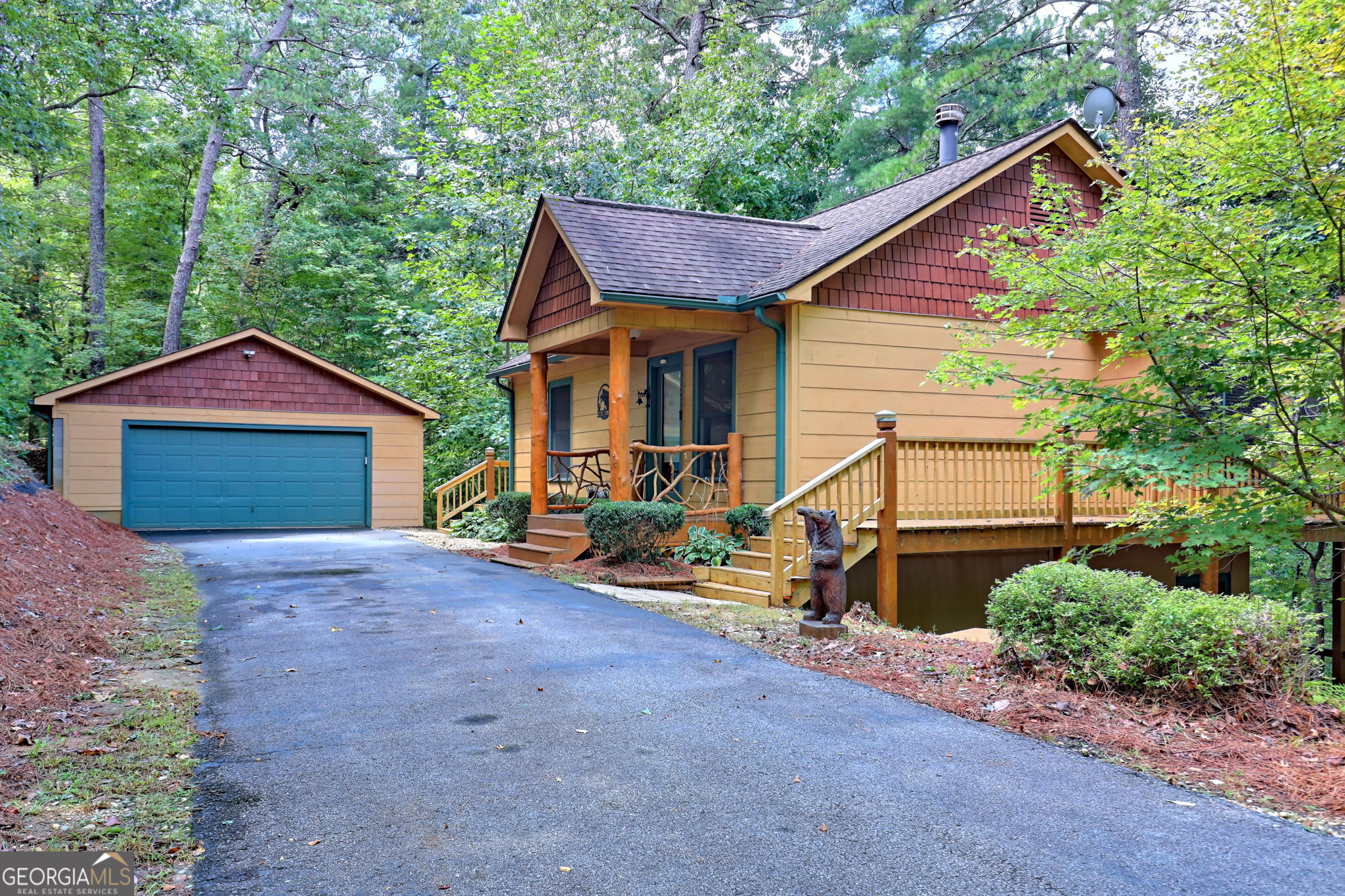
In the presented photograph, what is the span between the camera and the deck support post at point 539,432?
12.7 meters

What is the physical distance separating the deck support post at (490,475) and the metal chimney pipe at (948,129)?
33.6ft

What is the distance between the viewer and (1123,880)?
302cm

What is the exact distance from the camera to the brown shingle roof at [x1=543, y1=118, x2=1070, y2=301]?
34.7ft

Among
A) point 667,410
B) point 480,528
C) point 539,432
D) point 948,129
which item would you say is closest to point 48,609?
point 539,432

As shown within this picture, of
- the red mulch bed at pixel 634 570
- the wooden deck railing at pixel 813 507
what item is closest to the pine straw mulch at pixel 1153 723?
the wooden deck railing at pixel 813 507

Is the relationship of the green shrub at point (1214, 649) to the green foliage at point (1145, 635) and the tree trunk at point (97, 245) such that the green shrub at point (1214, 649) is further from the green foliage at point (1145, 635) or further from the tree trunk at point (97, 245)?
the tree trunk at point (97, 245)

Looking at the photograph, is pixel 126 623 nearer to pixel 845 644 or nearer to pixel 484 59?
pixel 845 644

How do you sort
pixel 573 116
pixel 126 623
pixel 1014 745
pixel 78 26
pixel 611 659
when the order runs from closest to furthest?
pixel 1014 745 < pixel 611 659 < pixel 126 623 < pixel 78 26 < pixel 573 116

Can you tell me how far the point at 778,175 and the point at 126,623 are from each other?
17953mm

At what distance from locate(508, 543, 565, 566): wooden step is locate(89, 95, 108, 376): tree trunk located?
53.4 ft

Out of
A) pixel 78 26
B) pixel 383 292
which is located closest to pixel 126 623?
pixel 78 26

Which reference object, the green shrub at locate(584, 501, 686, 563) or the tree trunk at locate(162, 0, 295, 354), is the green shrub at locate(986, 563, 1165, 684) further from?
the tree trunk at locate(162, 0, 295, 354)

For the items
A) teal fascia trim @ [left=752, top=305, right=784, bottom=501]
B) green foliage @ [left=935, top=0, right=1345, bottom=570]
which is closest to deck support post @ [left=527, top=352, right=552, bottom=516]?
teal fascia trim @ [left=752, top=305, right=784, bottom=501]

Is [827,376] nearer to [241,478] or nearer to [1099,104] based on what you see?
[1099,104]
